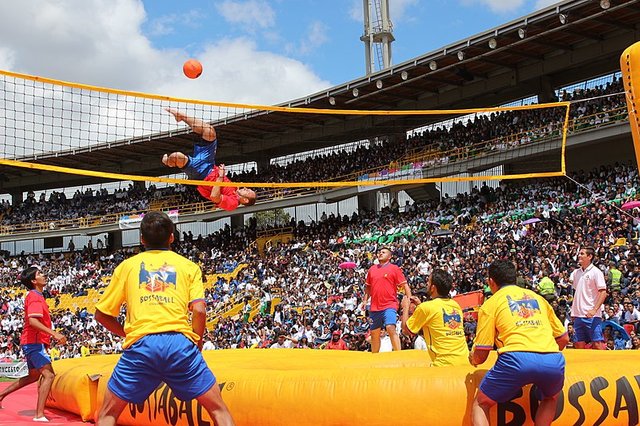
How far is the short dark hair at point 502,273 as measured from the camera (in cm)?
478

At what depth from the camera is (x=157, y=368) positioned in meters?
3.80

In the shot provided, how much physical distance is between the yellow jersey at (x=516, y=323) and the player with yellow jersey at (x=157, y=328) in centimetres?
182

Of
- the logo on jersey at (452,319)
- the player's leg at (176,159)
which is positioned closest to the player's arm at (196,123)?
the player's leg at (176,159)

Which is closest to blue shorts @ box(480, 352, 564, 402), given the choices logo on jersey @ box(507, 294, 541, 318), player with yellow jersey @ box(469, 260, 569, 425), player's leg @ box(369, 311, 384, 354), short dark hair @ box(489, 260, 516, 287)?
player with yellow jersey @ box(469, 260, 569, 425)

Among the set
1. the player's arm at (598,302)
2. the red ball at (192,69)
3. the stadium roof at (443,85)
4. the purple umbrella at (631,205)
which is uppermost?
the stadium roof at (443,85)

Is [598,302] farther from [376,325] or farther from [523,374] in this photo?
[523,374]

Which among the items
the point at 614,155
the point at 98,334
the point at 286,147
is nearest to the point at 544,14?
the point at 614,155

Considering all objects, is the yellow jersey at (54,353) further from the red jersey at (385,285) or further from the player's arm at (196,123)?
the red jersey at (385,285)

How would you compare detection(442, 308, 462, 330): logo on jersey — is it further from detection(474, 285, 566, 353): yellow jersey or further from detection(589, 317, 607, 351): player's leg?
detection(589, 317, 607, 351): player's leg

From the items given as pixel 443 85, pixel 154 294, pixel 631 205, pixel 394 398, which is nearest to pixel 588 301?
pixel 394 398

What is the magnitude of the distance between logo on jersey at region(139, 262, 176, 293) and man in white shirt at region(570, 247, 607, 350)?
5.45m

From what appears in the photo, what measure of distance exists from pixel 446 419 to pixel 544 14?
1782 centimetres

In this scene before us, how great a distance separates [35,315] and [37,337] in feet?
0.97

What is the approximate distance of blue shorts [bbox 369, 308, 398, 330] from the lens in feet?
28.4
